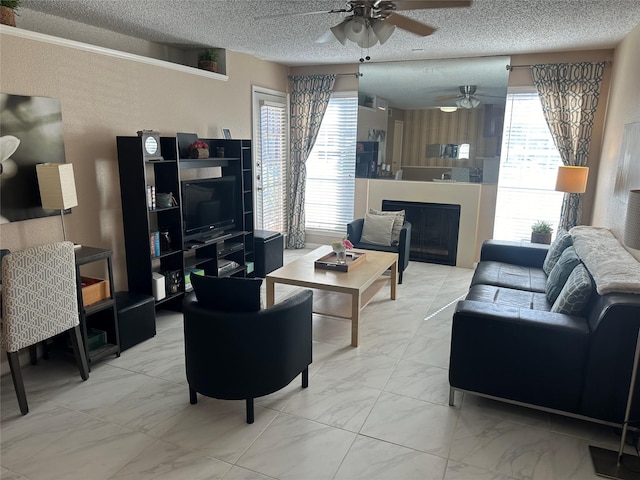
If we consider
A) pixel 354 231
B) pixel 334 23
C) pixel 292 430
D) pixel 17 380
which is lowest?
pixel 292 430

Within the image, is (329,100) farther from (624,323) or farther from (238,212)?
(624,323)

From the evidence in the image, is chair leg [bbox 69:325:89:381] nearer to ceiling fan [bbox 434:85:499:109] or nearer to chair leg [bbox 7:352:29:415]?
chair leg [bbox 7:352:29:415]

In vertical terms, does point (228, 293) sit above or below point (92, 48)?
below

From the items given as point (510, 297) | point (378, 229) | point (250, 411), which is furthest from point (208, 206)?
point (510, 297)

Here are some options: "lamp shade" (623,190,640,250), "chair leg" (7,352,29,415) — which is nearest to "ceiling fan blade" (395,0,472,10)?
"lamp shade" (623,190,640,250)

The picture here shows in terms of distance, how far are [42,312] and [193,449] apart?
1.30m

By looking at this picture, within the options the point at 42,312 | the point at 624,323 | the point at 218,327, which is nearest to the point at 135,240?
the point at 42,312

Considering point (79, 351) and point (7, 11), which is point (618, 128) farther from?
point (7, 11)

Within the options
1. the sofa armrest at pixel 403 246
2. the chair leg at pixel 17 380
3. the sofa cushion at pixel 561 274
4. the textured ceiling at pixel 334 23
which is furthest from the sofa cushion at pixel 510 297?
the chair leg at pixel 17 380

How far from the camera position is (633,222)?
239 centimetres

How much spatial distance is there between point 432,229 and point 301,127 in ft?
7.91

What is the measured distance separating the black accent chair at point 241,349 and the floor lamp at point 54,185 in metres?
1.26

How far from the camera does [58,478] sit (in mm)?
2258

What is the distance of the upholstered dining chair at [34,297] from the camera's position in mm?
2625
